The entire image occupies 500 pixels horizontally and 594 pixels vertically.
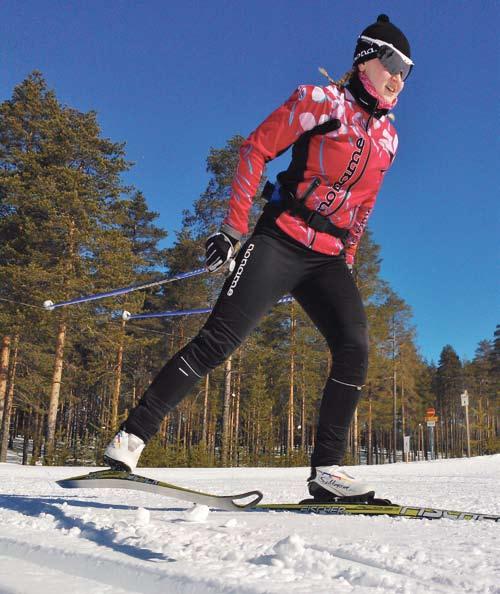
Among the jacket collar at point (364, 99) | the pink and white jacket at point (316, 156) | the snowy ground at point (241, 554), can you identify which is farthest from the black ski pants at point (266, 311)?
the jacket collar at point (364, 99)

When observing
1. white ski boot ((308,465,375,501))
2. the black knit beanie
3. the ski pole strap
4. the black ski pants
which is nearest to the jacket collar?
the black knit beanie

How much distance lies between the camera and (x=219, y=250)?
2.12 m

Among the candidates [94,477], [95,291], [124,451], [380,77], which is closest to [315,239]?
[380,77]

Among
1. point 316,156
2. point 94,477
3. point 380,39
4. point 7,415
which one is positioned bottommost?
point 7,415

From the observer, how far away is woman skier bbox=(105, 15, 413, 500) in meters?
2.16

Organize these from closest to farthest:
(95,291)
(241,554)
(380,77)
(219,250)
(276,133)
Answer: (241,554) < (219,250) < (276,133) < (380,77) < (95,291)

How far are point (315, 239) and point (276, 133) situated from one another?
505 millimetres

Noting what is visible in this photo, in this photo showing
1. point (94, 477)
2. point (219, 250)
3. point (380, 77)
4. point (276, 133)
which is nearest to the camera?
point (94, 477)

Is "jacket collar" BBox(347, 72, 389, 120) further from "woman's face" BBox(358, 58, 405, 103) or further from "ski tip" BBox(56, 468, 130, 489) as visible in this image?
"ski tip" BBox(56, 468, 130, 489)

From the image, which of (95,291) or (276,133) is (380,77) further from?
(95,291)

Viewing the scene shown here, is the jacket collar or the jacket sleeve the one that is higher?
the jacket collar

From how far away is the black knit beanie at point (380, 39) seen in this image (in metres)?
2.40

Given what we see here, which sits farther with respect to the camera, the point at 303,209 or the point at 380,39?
the point at 380,39

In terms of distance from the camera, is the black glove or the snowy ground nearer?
the snowy ground
